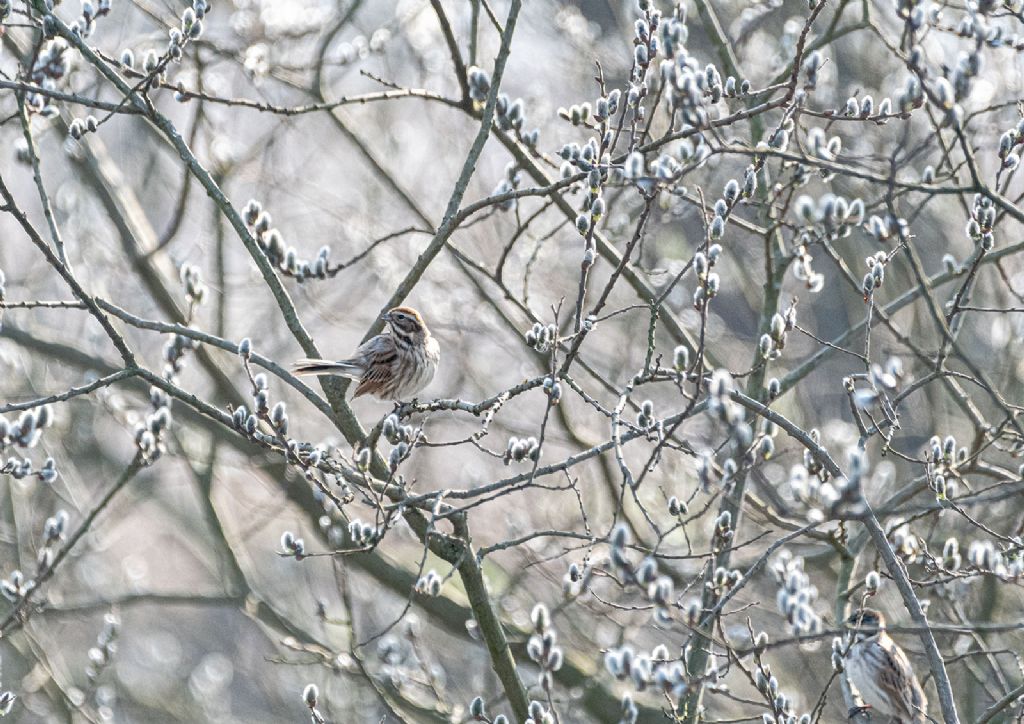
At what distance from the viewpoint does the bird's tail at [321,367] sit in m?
6.14

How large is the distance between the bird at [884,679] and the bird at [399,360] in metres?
3.21

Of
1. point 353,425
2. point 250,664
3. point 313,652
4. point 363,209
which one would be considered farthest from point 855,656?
point 250,664

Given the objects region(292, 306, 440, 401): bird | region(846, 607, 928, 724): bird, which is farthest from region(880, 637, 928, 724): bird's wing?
region(292, 306, 440, 401): bird

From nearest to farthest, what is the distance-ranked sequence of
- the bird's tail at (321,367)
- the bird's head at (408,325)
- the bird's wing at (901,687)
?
the bird's tail at (321,367) < the bird's wing at (901,687) < the bird's head at (408,325)

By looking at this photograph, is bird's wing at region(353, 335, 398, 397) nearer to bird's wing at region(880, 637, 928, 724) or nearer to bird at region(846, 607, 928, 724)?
bird at region(846, 607, 928, 724)

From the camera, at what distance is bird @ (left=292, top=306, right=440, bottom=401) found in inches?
295

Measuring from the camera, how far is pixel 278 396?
474 inches

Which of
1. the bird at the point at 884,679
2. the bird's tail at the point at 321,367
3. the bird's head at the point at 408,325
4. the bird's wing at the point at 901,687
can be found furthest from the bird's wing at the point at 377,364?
the bird's wing at the point at 901,687

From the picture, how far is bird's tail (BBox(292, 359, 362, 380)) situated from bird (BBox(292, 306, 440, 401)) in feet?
2.37

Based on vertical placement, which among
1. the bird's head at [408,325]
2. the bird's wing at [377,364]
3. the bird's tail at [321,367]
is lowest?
the bird's tail at [321,367]

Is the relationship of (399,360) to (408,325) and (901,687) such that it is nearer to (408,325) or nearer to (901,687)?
(408,325)

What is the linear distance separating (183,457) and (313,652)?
2531 millimetres

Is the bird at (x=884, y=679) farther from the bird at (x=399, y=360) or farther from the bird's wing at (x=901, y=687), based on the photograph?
the bird at (x=399, y=360)

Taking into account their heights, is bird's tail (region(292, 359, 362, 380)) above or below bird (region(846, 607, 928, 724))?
below
